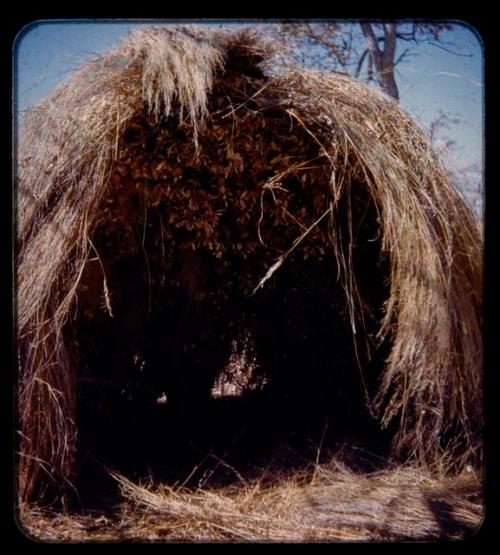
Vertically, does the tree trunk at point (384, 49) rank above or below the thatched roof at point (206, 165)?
above

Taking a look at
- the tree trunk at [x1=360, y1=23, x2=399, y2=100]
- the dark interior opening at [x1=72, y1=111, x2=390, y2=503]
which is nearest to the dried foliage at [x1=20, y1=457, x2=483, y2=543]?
the dark interior opening at [x1=72, y1=111, x2=390, y2=503]

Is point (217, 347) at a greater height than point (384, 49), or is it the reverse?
point (384, 49)

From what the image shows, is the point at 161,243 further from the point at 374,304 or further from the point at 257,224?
the point at 374,304

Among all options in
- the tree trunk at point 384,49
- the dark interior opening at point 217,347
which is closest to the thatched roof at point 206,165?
the dark interior opening at point 217,347

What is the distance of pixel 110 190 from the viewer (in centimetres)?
388

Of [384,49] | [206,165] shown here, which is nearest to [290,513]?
[206,165]

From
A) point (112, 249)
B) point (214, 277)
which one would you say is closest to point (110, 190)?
point (112, 249)

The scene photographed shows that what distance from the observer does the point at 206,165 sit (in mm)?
3930

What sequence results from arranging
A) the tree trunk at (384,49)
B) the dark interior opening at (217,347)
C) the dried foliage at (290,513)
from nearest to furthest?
the dried foliage at (290,513), the dark interior opening at (217,347), the tree trunk at (384,49)

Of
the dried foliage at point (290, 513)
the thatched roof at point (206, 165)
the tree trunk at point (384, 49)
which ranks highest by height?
the tree trunk at point (384, 49)

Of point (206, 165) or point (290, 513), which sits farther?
point (206, 165)

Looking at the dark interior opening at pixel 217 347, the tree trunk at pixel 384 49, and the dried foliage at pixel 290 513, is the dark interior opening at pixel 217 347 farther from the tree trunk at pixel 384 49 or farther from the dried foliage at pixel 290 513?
the tree trunk at pixel 384 49

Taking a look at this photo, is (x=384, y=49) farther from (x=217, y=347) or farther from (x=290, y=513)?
(x=290, y=513)

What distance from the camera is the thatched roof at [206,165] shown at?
3.51 m
